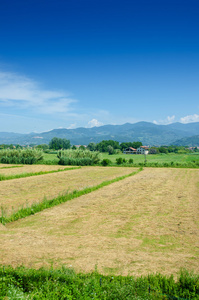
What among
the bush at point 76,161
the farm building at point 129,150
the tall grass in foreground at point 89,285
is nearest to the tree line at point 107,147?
the farm building at point 129,150

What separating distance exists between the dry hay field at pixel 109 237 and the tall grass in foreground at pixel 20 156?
124 ft

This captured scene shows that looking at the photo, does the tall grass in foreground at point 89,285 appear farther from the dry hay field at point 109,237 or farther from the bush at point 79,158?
the bush at point 79,158

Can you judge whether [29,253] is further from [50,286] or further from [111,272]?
[111,272]

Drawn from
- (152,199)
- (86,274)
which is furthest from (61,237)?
(152,199)

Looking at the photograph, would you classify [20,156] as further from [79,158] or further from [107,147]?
[107,147]

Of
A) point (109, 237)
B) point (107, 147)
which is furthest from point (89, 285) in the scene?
point (107, 147)

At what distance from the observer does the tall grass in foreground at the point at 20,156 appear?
5031 centimetres

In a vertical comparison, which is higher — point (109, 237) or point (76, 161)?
point (76, 161)

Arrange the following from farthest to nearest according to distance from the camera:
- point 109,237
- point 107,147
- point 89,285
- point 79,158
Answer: point 107,147 → point 79,158 → point 109,237 → point 89,285

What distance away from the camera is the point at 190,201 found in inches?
605

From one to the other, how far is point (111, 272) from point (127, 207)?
7.79 metres

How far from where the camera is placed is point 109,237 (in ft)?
28.6

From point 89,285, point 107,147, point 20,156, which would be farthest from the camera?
point 107,147

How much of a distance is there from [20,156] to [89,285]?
49.1 m
